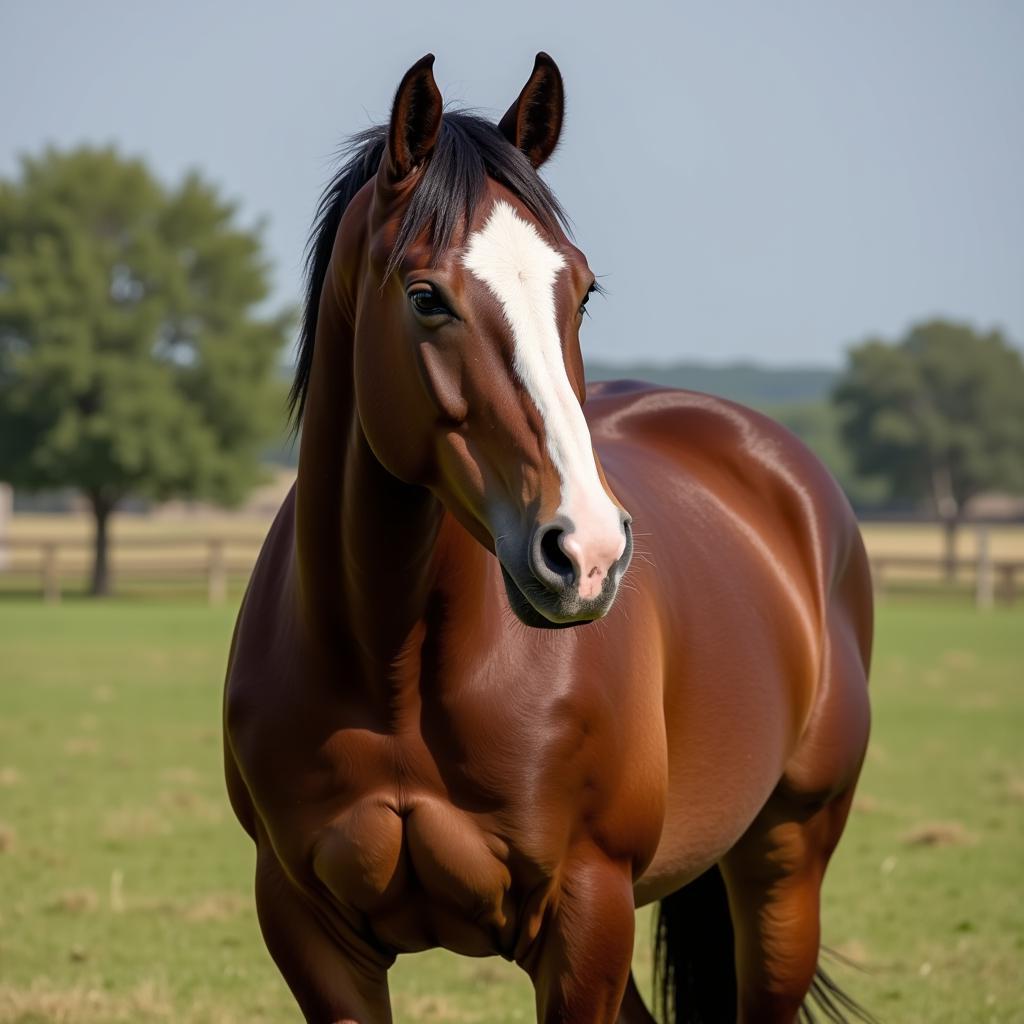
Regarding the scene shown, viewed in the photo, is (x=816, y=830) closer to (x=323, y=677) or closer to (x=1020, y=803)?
(x=323, y=677)

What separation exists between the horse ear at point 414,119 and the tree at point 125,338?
102 ft

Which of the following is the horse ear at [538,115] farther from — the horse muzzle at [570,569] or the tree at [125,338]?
the tree at [125,338]

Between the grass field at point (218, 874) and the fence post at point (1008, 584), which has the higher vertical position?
the grass field at point (218, 874)

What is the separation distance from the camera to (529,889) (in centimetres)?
278

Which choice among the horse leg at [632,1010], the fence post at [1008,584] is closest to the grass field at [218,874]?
the horse leg at [632,1010]

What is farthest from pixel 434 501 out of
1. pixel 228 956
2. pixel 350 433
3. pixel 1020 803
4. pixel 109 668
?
pixel 109 668

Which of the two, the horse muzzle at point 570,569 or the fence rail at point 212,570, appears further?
the fence rail at point 212,570

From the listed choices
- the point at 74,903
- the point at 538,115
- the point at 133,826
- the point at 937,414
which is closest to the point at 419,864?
the point at 538,115

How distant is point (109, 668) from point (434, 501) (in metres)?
14.1

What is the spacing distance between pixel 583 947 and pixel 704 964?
1565 mm

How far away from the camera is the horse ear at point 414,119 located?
2504mm

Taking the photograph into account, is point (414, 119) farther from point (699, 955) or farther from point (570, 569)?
point (699, 955)

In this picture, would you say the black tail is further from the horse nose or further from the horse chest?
the horse nose

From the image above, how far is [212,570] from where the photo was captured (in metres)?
30.3
